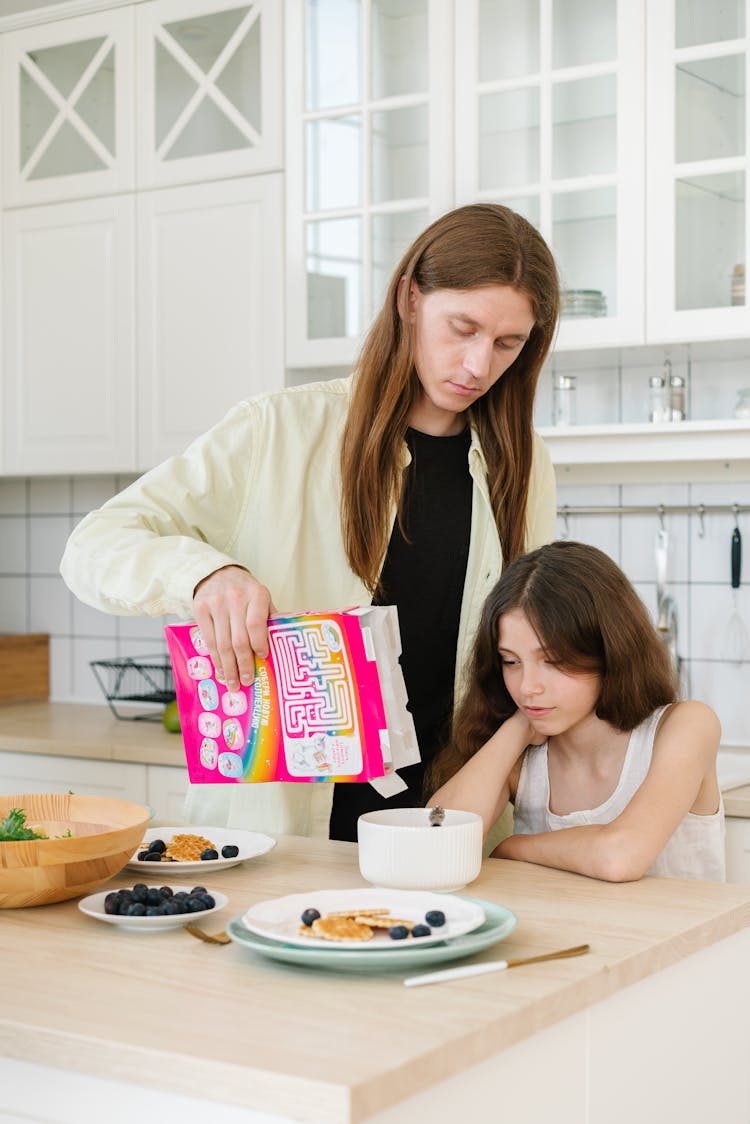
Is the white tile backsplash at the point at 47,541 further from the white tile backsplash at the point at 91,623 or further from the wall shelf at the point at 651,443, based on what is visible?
the wall shelf at the point at 651,443

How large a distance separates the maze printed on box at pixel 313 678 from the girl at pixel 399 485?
223mm

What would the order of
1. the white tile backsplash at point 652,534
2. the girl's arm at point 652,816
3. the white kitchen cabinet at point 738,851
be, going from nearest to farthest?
the girl's arm at point 652,816, the white kitchen cabinet at point 738,851, the white tile backsplash at point 652,534

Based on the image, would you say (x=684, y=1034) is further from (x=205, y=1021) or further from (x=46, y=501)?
(x=46, y=501)

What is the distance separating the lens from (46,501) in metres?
3.68

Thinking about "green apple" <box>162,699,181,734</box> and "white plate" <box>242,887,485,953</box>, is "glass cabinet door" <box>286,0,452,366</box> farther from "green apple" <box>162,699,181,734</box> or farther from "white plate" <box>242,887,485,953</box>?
"white plate" <box>242,887,485,953</box>

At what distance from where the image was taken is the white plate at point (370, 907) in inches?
40.1

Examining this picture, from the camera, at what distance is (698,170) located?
98.2 inches

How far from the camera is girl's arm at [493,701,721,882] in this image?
1.37 metres

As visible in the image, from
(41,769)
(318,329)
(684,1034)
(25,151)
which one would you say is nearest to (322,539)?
(684,1034)

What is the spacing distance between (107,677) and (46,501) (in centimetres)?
50

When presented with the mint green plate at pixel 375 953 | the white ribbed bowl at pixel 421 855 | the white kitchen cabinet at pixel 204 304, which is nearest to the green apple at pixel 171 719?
the white kitchen cabinet at pixel 204 304

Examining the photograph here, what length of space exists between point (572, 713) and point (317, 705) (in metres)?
0.48

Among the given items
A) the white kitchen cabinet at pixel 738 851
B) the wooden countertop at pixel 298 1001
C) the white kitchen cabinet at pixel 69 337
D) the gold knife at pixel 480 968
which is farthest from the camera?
the white kitchen cabinet at pixel 69 337

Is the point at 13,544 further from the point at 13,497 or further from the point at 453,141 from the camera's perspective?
the point at 453,141
